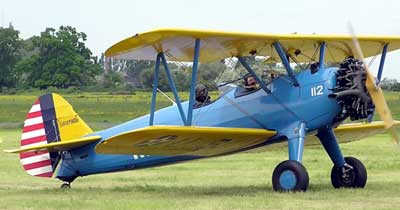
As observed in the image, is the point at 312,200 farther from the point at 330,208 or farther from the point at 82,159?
the point at 82,159

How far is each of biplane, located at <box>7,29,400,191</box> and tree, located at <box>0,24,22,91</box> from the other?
78.7 metres

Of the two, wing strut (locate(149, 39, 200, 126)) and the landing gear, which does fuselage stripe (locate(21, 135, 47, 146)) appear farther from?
wing strut (locate(149, 39, 200, 126))

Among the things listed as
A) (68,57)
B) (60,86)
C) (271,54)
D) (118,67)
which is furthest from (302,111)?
(118,67)

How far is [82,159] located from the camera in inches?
632

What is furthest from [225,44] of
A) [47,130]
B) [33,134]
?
[33,134]

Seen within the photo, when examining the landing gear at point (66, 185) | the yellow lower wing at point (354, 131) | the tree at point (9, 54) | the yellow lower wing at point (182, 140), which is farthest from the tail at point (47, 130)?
the tree at point (9, 54)

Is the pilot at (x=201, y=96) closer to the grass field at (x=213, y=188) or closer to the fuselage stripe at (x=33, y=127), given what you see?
the grass field at (x=213, y=188)

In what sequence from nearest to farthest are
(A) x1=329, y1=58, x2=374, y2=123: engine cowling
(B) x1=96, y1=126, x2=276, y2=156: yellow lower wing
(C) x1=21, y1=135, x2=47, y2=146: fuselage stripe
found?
(B) x1=96, y1=126, x2=276, y2=156: yellow lower wing → (A) x1=329, y1=58, x2=374, y2=123: engine cowling → (C) x1=21, y1=135, x2=47, y2=146: fuselage stripe

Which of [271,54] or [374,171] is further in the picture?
[374,171]

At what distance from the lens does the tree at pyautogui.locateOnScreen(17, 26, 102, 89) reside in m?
83.4

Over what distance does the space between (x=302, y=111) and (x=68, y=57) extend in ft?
248

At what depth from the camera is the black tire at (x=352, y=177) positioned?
47.2 ft

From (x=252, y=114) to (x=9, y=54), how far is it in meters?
92.6

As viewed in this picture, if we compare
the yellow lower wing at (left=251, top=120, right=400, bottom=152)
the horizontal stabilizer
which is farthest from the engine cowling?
the horizontal stabilizer
